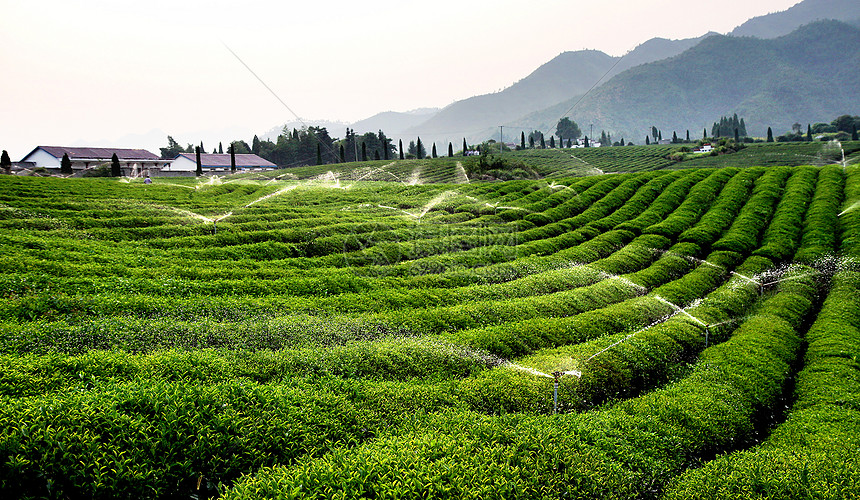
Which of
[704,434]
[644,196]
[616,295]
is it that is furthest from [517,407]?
[644,196]

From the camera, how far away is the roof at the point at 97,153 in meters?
78.0

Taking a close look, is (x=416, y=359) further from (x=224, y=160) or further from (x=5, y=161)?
(x=224, y=160)

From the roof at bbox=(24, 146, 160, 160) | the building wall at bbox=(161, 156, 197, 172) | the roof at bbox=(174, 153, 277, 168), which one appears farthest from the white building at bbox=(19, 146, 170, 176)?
the roof at bbox=(174, 153, 277, 168)

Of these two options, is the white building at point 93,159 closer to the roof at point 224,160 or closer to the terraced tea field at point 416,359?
the roof at point 224,160

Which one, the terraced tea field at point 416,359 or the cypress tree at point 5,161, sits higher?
the cypress tree at point 5,161

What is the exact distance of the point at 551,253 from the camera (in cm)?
2770

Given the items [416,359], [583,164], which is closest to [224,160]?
[583,164]

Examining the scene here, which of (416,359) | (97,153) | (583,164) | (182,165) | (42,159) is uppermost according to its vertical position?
(97,153)

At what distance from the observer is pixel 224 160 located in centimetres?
9056

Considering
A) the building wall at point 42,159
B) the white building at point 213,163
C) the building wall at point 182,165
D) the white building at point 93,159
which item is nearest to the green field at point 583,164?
the white building at point 213,163

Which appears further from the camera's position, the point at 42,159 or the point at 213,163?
the point at 213,163

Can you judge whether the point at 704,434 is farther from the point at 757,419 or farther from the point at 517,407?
the point at 517,407

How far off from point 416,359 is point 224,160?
294 feet

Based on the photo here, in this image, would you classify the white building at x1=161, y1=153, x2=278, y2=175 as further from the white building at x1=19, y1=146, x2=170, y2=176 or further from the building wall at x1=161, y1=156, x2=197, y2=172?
the white building at x1=19, y1=146, x2=170, y2=176
